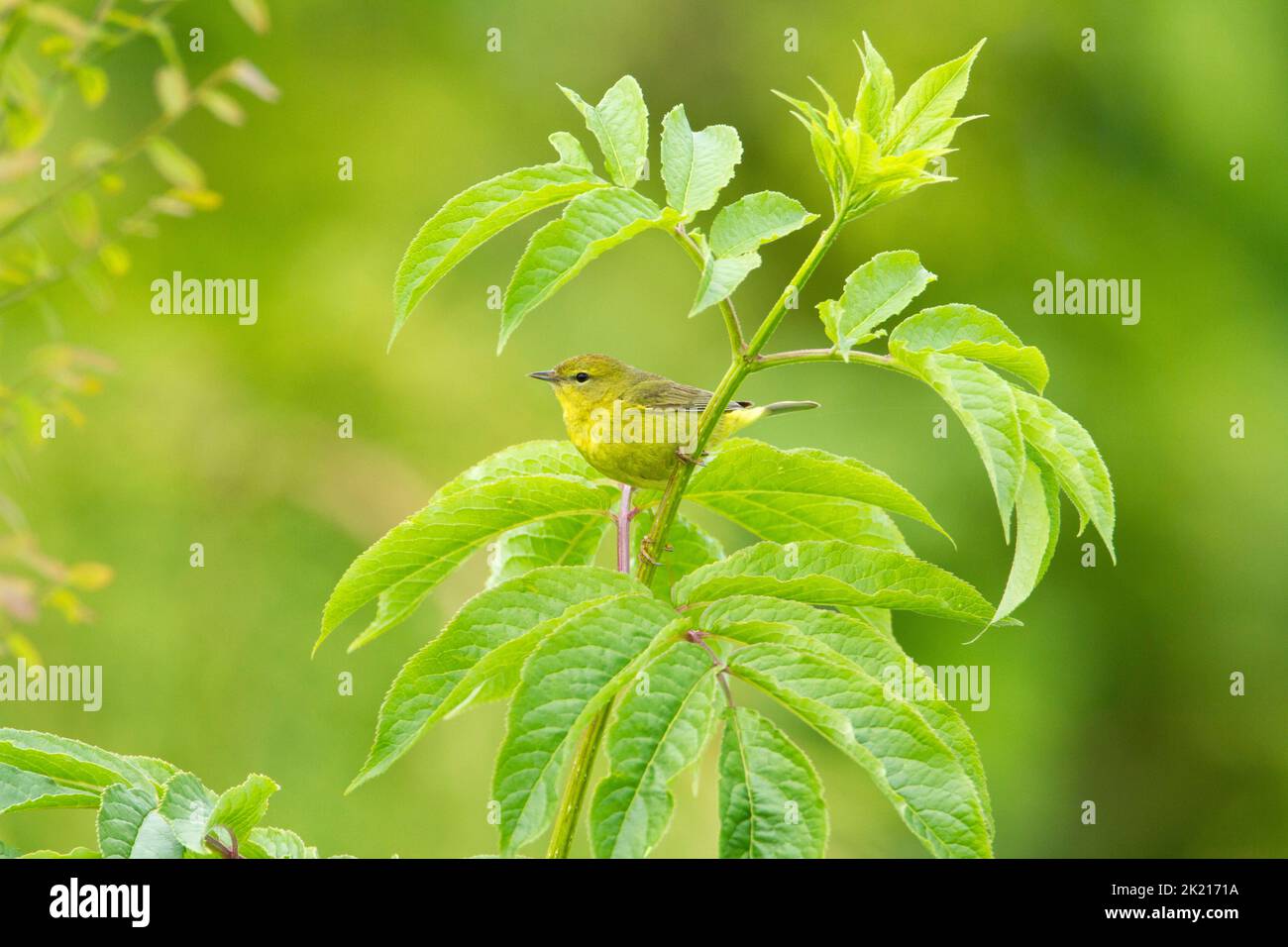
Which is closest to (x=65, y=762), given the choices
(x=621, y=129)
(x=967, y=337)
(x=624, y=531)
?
(x=624, y=531)

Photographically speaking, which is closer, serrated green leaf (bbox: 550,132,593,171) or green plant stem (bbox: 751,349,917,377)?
green plant stem (bbox: 751,349,917,377)

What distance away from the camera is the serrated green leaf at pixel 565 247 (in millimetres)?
1306

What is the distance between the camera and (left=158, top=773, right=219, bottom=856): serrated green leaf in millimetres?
1253

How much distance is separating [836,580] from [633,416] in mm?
1411

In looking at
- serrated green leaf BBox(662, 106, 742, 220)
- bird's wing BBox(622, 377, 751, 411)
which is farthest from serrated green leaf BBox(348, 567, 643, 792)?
bird's wing BBox(622, 377, 751, 411)

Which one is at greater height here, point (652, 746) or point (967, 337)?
point (967, 337)

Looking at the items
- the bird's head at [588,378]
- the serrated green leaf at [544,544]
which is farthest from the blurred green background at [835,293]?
the serrated green leaf at [544,544]

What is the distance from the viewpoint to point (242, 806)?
1.28 meters

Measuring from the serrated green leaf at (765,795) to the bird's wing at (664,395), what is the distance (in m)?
1.85

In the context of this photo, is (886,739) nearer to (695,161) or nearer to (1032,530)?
(1032,530)

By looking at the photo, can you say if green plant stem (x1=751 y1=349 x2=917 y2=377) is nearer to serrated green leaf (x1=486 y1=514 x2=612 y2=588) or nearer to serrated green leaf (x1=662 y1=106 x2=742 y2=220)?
serrated green leaf (x1=662 y1=106 x2=742 y2=220)

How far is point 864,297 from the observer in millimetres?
1425

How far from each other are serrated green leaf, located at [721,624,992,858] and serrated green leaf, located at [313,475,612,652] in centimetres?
39

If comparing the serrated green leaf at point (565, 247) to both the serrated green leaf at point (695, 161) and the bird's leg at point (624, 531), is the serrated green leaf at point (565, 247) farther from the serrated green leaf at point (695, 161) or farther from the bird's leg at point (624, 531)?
the bird's leg at point (624, 531)
